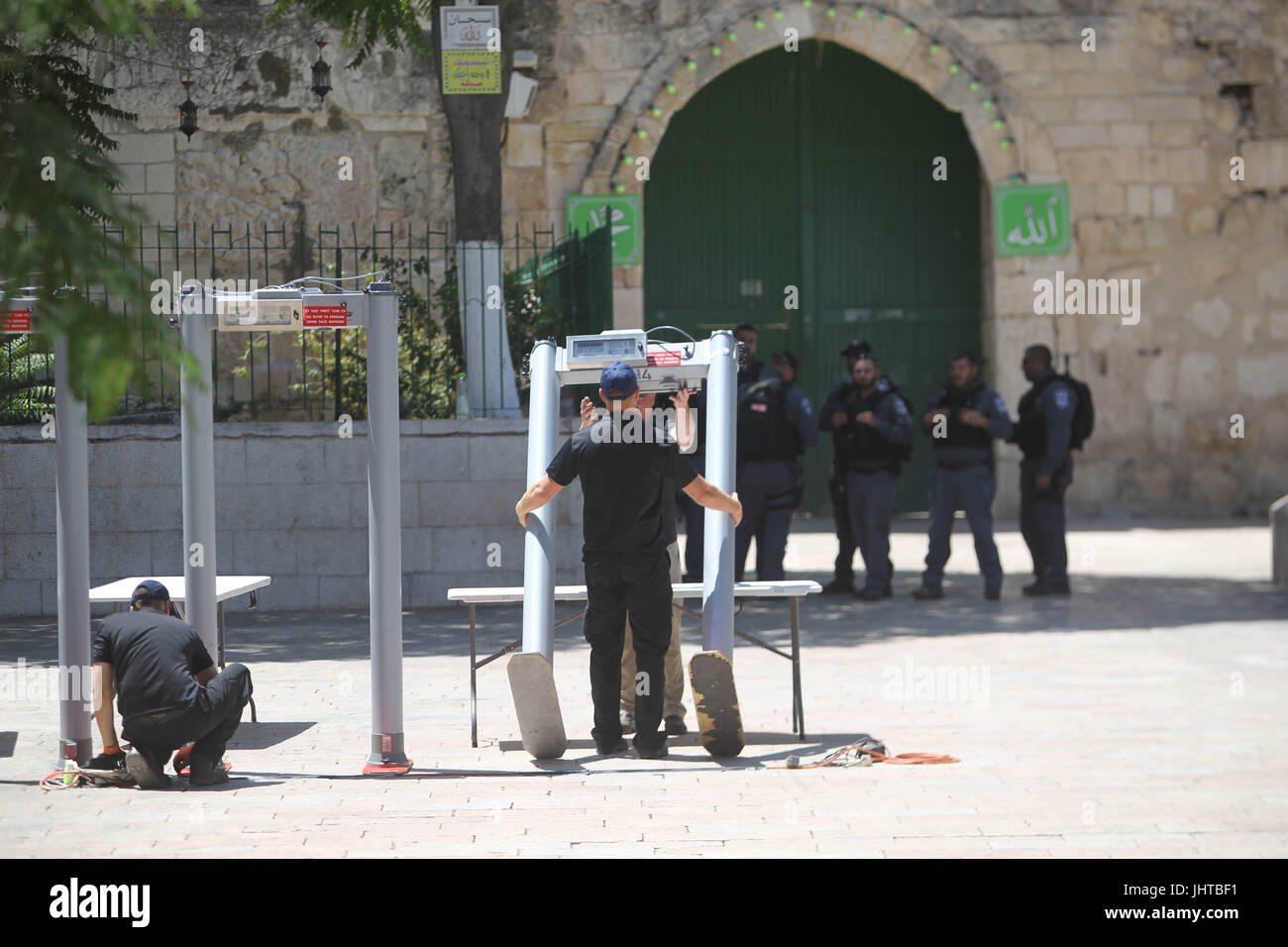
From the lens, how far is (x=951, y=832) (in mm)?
5941

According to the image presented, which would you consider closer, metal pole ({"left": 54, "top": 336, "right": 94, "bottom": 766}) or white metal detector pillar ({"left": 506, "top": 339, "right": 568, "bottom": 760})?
metal pole ({"left": 54, "top": 336, "right": 94, "bottom": 766})

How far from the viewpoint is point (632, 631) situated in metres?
7.60

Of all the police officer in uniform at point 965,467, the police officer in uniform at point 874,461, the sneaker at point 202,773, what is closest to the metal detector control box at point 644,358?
the sneaker at point 202,773

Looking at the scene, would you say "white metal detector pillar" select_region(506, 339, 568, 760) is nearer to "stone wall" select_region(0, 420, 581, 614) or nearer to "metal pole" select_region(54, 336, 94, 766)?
"metal pole" select_region(54, 336, 94, 766)

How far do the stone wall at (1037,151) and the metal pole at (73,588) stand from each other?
11.2 metres

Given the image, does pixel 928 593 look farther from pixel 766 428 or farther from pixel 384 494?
pixel 384 494

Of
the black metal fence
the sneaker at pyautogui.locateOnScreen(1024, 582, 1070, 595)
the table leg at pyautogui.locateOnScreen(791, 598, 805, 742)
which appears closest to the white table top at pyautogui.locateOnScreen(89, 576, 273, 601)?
the table leg at pyautogui.locateOnScreen(791, 598, 805, 742)

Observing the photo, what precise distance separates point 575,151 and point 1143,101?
622cm

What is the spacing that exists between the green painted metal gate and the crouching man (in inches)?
500

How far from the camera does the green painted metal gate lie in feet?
63.7

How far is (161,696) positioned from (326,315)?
1.78 meters

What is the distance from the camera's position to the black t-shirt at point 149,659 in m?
6.84

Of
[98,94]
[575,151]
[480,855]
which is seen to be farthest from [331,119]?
[480,855]

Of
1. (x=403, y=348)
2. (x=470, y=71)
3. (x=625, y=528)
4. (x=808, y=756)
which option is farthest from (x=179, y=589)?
(x=470, y=71)
